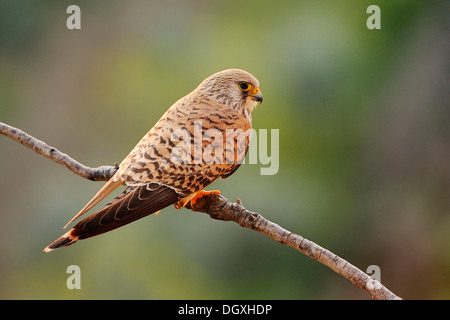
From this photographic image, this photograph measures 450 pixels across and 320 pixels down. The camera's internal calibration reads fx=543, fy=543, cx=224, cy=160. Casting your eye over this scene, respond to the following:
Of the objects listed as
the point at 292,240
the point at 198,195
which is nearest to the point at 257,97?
the point at 198,195

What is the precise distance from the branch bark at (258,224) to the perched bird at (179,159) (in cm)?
8

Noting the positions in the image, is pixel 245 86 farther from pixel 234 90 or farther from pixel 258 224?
pixel 258 224

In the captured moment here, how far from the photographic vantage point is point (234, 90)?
250 centimetres

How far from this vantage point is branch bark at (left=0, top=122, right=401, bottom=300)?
167 centimetres

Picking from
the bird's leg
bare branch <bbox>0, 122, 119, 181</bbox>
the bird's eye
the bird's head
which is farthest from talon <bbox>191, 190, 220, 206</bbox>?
the bird's eye

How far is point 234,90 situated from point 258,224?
81cm

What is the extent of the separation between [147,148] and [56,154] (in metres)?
0.39

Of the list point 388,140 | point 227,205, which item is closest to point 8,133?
point 227,205

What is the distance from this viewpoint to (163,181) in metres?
2.00

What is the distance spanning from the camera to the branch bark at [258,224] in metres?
1.67

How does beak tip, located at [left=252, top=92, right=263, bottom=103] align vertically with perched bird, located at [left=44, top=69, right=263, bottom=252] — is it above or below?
above

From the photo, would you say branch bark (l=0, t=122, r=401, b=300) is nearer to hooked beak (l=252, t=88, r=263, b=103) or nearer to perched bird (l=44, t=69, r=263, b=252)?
perched bird (l=44, t=69, r=263, b=252)

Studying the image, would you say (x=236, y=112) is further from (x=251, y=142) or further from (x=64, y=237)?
(x=64, y=237)

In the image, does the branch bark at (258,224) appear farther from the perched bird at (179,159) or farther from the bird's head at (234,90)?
the bird's head at (234,90)
